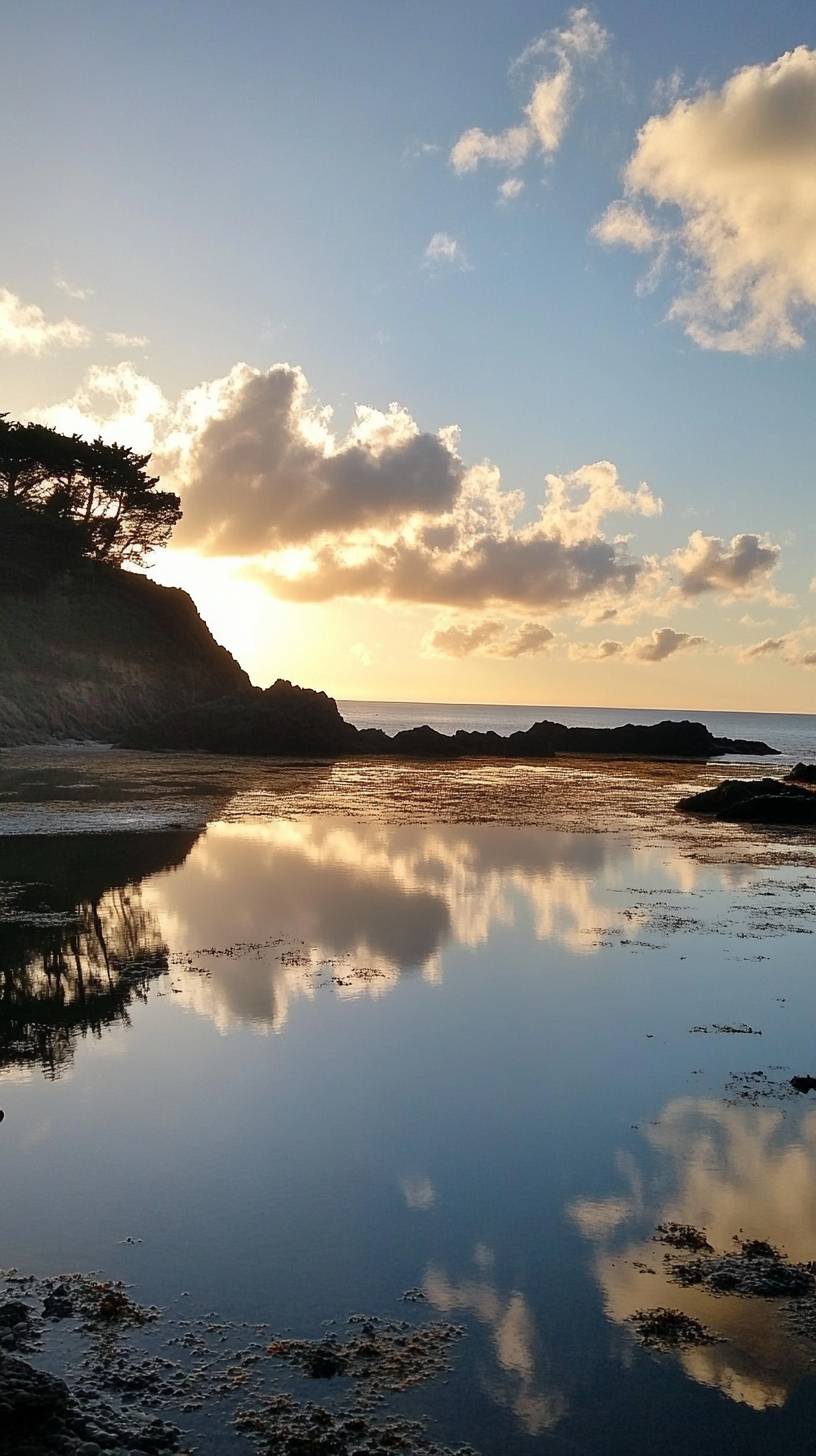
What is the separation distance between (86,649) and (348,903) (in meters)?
63.9

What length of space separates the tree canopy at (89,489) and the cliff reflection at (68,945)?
64.5 m

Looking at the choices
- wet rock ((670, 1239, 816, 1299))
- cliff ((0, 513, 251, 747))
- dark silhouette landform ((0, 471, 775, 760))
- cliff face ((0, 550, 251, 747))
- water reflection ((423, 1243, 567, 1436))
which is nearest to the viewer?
water reflection ((423, 1243, 567, 1436))

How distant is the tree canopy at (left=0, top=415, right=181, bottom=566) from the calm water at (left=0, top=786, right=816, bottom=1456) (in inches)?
2891

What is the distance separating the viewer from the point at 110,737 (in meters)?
71.8

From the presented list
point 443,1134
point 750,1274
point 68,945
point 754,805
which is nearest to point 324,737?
point 754,805

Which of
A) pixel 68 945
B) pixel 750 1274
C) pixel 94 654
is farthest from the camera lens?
pixel 94 654

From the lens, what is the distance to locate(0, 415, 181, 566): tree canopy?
8044cm

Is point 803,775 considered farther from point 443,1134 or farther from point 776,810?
point 443,1134

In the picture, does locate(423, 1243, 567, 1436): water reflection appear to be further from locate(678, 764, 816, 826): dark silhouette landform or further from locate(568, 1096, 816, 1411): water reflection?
locate(678, 764, 816, 826): dark silhouette landform

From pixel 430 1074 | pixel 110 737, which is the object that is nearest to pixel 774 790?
pixel 430 1074

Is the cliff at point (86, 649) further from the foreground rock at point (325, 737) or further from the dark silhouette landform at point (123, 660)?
the foreground rock at point (325, 737)

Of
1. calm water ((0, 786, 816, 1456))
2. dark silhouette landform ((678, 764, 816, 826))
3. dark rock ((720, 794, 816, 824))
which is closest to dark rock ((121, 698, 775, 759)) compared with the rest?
dark silhouette landform ((678, 764, 816, 826))

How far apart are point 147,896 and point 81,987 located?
19.8ft

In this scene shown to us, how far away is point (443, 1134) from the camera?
858 cm
